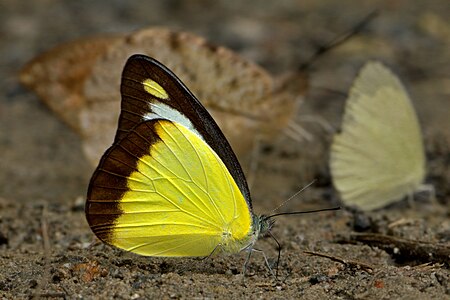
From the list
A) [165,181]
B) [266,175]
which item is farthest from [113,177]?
[266,175]

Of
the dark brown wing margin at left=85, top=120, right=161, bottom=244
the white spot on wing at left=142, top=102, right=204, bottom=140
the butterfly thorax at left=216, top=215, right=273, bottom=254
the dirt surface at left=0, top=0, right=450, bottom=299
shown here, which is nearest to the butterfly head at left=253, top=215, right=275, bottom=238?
the butterfly thorax at left=216, top=215, right=273, bottom=254

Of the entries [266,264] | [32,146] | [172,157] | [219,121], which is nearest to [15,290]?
[172,157]

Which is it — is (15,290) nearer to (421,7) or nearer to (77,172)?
(77,172)

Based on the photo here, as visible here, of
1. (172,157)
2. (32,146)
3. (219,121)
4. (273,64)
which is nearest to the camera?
(172,157)

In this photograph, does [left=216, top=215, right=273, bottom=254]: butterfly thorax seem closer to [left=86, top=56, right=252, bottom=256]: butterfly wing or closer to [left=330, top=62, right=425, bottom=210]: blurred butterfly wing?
[left=86, top=56, right=252, bottom=256]: butterfly wing

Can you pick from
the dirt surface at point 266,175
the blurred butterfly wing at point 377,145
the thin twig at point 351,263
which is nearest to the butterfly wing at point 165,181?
the dirt surface at point 266,175

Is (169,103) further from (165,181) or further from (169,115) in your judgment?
(165,181)

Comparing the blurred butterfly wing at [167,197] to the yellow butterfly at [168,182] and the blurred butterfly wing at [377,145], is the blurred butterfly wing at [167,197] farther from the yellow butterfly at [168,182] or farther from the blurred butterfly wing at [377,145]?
the blurred butterfly wing at [377,145]
